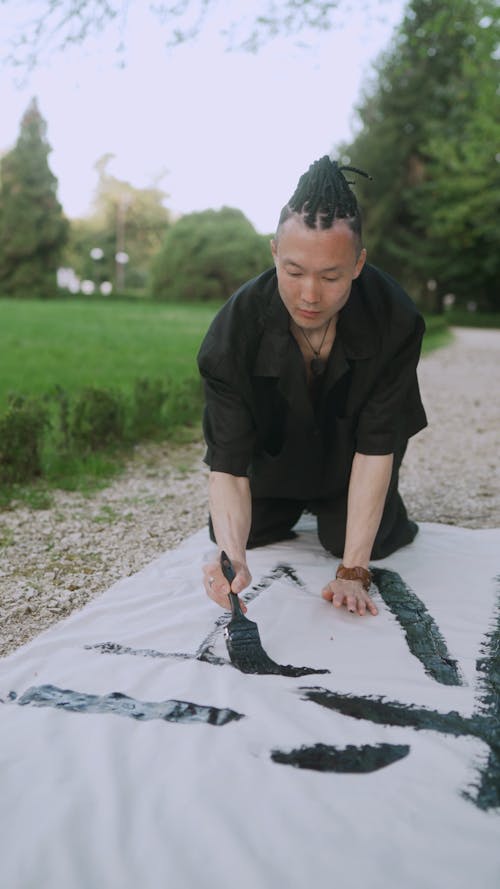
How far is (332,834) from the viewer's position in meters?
1.54

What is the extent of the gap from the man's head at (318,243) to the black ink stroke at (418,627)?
3.36ft

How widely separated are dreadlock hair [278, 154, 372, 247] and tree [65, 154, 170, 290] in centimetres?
4710

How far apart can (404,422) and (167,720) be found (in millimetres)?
1399

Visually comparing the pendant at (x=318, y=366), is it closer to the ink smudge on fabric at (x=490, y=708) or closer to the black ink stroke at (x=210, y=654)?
the black ink stroke at (x=210, y=654)

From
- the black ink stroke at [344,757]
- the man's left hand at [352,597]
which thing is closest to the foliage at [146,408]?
the man's left hand at [352,597]

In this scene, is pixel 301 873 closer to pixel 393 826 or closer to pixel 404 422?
pixel 393 826

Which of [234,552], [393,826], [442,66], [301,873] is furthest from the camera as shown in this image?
[442,66]

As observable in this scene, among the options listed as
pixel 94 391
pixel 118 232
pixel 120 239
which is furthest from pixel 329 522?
pixel 118 232

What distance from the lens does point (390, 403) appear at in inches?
108

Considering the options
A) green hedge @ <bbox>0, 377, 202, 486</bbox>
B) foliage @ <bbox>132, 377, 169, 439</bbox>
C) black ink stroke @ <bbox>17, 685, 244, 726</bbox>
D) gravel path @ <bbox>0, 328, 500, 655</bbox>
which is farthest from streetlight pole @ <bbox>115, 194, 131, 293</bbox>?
black ink stroke @ <bbox>17, 685, 244, 726</bbox>

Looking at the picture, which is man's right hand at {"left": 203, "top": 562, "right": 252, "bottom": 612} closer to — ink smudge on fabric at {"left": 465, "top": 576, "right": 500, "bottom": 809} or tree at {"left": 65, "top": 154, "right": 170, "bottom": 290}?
ink smudge on fabric at {"left": 465, "top": 576, "right": 500, "bottom": 809}

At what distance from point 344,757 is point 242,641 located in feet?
1.90

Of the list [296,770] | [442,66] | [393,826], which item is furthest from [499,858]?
[442,66]

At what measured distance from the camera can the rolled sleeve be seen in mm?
2715
